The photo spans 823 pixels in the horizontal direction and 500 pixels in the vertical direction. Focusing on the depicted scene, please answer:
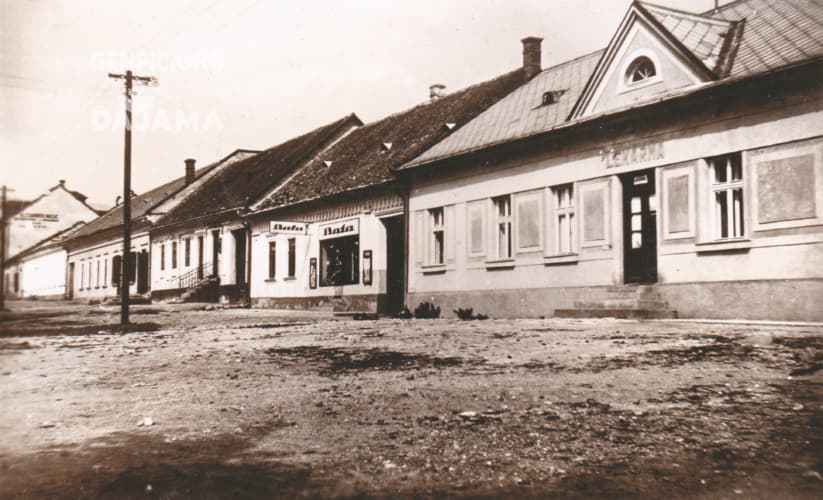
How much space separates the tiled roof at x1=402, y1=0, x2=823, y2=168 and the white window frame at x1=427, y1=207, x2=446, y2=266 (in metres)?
1.57

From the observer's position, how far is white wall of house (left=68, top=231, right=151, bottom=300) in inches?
1762

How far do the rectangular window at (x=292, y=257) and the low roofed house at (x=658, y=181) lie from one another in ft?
30.4

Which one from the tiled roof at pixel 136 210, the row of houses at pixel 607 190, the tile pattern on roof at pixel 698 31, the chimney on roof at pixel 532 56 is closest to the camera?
the row of houses at pixel 607 190

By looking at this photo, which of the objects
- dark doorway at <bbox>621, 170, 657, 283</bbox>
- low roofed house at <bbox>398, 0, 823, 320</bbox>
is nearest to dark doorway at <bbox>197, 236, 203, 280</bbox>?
low roofed house at <bbox>398, 0, 823, 320</bbox>

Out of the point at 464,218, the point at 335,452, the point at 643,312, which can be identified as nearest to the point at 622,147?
the point at 643,312

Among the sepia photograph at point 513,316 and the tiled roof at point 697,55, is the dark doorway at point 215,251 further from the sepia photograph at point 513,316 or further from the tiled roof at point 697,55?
the tiled roof at point 697,55

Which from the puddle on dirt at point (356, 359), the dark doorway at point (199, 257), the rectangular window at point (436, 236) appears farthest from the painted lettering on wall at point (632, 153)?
the dark doorway at point (199, 257)

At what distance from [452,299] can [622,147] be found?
21.8 ft

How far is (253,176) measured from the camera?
120 ft

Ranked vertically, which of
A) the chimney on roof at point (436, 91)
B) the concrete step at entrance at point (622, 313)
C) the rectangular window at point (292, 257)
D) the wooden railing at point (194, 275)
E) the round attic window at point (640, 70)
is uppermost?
the chimney on roof at point (436, 91)

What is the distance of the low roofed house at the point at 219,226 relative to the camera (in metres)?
33.0

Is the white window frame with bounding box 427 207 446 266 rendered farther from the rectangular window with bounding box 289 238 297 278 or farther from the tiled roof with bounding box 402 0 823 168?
the rectangular window with bounding box 289 238 297 278

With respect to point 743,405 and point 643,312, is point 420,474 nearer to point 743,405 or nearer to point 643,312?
point 743,405

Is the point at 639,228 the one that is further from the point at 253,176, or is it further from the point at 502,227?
the point at 253,176
